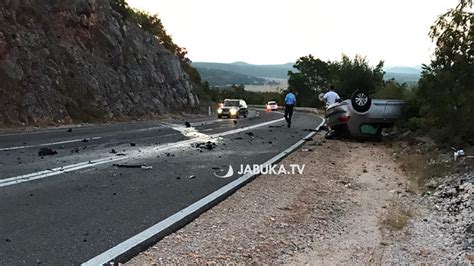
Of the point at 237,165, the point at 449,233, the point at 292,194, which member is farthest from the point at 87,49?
the point at 449,233

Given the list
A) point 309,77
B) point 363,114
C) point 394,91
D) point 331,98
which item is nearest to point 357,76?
point 394,91

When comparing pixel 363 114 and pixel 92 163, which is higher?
pixel 363 114

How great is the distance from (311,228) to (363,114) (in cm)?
883

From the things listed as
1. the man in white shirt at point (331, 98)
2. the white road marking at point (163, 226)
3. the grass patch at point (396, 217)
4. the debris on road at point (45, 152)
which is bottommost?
the debris on road at point (45, 152)

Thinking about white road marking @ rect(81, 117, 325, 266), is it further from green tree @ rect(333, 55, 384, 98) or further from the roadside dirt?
green tree @ rect(333, 55, 384, 98)

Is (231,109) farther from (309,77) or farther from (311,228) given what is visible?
(309,77)

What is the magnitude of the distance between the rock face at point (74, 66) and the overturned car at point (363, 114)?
561 inches

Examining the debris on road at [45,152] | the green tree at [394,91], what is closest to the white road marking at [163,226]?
the debris on road at [45,152]

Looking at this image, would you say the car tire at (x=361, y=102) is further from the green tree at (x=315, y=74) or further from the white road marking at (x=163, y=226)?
the green tree at (x=315, y=74)

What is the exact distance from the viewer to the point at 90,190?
659 centimetres

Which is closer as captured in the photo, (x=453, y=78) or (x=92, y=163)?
(x=92, y=163)

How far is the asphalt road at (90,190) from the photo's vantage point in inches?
172

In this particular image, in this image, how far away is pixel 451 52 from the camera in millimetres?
10883

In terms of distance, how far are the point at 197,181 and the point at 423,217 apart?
3.40 m
